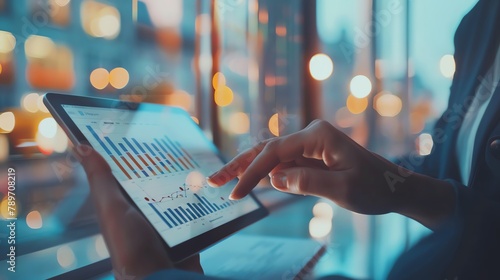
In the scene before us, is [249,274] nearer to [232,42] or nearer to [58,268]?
[58,268]

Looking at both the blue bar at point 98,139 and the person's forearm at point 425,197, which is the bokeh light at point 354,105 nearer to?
the person's forearm at point 425,197

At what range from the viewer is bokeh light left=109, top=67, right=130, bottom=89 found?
0.90 m

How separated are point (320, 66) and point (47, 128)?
34.6 inches

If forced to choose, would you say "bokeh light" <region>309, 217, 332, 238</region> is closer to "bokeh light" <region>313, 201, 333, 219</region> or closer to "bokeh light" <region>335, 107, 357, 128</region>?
"bokeh light" <region>313, 201, 333, 219</region>

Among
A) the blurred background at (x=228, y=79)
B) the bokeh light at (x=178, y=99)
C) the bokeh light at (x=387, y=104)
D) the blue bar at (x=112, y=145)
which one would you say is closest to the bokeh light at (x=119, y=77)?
the blurred background at (x=228, y=79)

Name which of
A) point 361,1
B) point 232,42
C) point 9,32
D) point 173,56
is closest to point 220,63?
point 232,42

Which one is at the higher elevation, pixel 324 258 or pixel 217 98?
pixel 217 98

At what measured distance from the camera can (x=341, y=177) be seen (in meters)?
0.58

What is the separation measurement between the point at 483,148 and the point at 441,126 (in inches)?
9.2

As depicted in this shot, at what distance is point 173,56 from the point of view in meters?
1.17

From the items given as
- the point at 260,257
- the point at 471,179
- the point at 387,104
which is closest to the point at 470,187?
the point at 471,179

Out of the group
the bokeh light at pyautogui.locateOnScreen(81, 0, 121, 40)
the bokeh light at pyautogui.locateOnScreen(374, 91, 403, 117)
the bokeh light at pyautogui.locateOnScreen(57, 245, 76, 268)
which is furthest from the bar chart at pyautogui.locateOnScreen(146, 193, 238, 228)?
the bokeh light at pyautogui.locateOnScreen(374, 91, 403, 117)

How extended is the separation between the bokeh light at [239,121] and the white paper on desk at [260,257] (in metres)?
0.44

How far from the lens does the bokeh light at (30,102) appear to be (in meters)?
0.68
